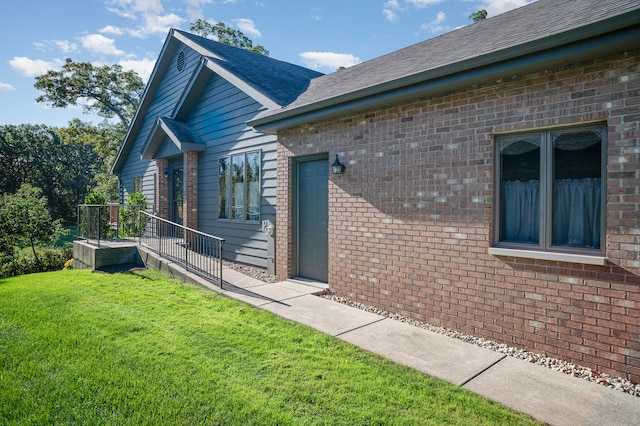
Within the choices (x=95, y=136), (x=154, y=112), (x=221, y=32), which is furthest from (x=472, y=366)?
(x=95, y=136)

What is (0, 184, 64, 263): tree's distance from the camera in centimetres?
1278

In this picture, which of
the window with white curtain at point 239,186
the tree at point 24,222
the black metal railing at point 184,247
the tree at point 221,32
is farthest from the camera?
the tree at point 221,32

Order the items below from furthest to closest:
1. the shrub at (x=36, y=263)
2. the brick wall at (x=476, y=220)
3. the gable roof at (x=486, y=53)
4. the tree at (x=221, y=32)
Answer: the tree at (x=221, y=32)
the shrub at (x=36, y=263)
the brick wall at (x=476, y=220)
the gable roof at (x=486, y=53)

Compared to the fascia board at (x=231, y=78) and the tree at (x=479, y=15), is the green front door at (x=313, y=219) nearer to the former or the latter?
the fascia board at (x=231, y=78)

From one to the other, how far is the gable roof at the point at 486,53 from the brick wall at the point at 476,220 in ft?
0.95

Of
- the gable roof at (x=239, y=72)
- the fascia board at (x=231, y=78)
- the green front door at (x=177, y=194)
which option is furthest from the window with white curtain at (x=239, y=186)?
the green front door at (x=177, y=194)

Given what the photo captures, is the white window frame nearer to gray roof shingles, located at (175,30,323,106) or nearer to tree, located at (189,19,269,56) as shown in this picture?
gray roof shingles, located at (175,30,323,106)

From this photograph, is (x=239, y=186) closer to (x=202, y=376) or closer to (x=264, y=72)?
(x=264, y=72)

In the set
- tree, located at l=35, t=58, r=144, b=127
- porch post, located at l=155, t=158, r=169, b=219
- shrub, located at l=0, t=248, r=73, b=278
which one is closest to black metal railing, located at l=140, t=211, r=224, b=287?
porch post, located at l=155, t=158, r=169, b=219

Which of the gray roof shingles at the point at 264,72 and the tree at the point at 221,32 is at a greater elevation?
the tree at the point at 221,32

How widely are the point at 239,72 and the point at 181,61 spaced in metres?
4.78

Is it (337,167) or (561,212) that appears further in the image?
(337,167)

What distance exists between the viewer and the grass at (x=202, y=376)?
2930mm

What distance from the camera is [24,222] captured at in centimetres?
1319
